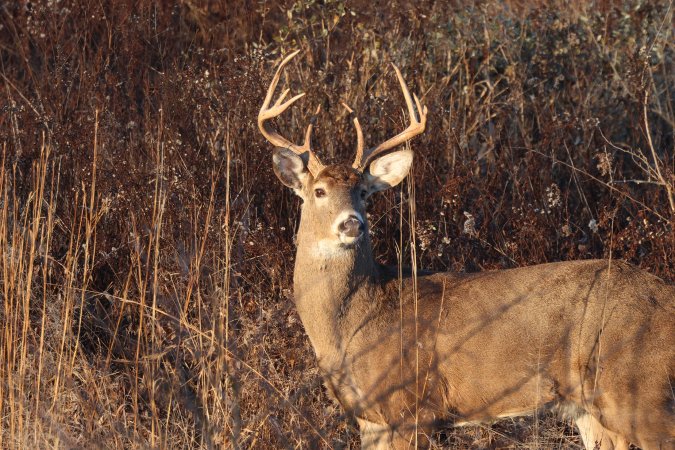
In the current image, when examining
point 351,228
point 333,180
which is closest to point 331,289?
point 351,228

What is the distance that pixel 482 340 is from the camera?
4.39m

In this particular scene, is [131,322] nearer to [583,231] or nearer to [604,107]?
[583,231]

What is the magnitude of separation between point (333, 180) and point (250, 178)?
62.5 inches

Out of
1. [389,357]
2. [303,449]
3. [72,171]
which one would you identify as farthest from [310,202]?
[72,171]

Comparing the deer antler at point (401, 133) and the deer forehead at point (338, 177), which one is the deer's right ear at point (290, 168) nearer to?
the deer forehead at point (338, 177)

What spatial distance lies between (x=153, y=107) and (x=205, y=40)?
4.27 feet

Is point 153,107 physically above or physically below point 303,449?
above

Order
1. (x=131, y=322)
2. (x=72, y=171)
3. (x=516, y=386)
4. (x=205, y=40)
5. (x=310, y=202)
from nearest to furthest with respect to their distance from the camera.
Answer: (x=516, y=386), (x=310, y=202), (x=131, y=322), (x=72, y=171), (x=205, y=40)

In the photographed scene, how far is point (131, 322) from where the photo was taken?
5.55 metres

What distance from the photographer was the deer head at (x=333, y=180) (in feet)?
14.9

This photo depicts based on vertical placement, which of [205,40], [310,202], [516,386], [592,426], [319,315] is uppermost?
[205,40]

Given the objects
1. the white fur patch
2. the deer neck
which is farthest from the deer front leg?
the white fur patch

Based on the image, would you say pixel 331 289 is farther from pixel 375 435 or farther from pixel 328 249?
pixel 375 435

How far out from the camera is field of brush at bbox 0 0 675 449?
15.2ft
